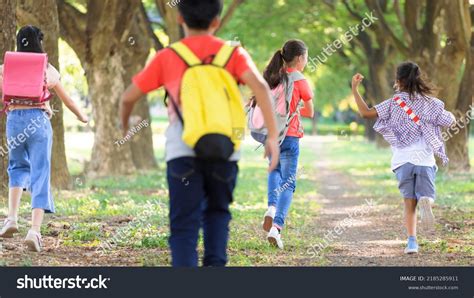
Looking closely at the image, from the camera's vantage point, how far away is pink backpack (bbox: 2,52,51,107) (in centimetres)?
855

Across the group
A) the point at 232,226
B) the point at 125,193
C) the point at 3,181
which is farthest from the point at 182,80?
the point at 125,193

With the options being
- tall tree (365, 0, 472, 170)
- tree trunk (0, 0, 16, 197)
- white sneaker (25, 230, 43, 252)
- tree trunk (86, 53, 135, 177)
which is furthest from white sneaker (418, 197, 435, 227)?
tree trunk (86, 53, 135, 177)

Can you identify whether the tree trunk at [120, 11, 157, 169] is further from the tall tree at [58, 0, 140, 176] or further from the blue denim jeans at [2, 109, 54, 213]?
the blue denim jeans at [2, 109, 54, 213]

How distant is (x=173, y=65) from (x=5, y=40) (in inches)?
278

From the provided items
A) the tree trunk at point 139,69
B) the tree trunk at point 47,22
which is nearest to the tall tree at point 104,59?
the tree trunk at point 139,69

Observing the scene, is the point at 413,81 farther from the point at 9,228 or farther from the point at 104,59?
the point at 104,59

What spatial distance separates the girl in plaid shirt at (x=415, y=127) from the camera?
9.37 meters

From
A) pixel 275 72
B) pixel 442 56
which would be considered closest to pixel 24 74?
pixel 275 72

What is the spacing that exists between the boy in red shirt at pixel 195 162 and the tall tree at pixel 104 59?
14369mm

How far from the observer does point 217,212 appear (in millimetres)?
6121

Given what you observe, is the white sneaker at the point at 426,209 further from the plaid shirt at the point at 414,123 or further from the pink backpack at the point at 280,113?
the pink backpack at the point at 280,113

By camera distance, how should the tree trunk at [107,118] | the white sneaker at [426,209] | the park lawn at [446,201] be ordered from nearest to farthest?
the white sneaker at [426,209], the park lawn at [446,201], the tree trunk at [107,118]
